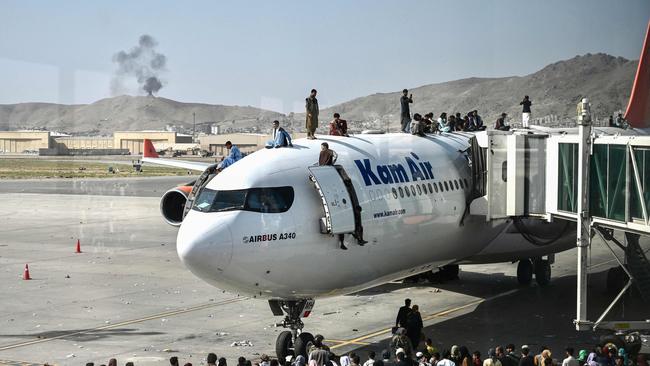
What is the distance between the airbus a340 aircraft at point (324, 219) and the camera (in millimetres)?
18234

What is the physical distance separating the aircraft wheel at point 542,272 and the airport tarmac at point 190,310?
341mm

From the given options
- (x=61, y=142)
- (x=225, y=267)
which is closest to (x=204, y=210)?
(x=225, y=267)

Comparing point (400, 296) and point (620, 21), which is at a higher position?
point (620, 21)

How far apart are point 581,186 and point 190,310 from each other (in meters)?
13.0

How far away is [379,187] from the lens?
21.2 m

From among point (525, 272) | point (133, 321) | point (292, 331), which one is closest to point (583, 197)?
point (292, 331)

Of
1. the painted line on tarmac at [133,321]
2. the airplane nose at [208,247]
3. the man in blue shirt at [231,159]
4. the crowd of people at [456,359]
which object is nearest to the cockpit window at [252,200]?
the airplane nose at [208,247]

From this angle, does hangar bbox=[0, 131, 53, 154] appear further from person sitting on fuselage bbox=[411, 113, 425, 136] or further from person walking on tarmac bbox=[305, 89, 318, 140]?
person walking on tarmac bbox=[305, 89, 318, 140]

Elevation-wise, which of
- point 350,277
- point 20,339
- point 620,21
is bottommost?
point 20,339

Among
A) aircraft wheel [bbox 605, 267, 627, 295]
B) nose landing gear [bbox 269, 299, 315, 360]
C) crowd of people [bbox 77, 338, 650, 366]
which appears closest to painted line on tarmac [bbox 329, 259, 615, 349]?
nose landing gear [bbox 269, 299, 315, 360]

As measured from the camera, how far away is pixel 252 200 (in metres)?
18.7

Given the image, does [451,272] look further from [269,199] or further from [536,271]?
[269,199]

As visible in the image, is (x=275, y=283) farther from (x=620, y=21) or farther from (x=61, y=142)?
(x=61, y=142)

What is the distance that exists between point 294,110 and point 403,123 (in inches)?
139
